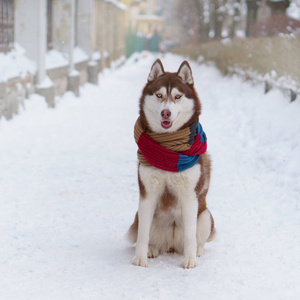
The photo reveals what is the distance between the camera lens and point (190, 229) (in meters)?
3.81

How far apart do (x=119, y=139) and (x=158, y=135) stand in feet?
18.0

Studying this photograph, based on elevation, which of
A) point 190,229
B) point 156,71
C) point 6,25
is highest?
point 6,25

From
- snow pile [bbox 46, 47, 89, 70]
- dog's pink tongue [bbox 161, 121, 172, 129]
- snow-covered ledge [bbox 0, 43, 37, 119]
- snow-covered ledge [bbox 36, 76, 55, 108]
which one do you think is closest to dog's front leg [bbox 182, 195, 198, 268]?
dog's pink tongue [bbox 161, 121, 172, 129]

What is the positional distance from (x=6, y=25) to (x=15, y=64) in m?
1.28

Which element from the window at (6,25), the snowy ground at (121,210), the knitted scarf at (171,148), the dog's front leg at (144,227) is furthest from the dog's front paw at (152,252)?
the window at (6,25)

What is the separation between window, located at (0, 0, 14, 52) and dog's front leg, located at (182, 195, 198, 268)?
329 inches

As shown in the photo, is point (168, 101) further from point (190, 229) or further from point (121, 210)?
point (121, 210)

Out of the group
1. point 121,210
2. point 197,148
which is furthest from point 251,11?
point 197,148

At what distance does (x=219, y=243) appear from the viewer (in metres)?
4.49

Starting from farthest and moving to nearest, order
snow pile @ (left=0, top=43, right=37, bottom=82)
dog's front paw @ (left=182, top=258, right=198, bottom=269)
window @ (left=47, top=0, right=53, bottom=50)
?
window @ (left=47, top=0, right=53, bottom=50), snow pile @ (left=0, top=43, right=37, bottom=82), dog's front paw @ (left=182, top=258, right=198, bottom=269)

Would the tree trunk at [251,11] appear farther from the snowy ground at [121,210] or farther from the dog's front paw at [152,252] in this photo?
the dog's front paw at [152,252]

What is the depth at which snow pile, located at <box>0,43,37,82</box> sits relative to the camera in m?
9.63

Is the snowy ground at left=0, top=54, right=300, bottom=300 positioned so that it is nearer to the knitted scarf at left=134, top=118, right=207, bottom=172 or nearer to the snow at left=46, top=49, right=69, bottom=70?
the knitted scarf at left=134, top=118, right=207, bottom=172

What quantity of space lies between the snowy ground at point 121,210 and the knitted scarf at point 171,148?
827 millimetres
